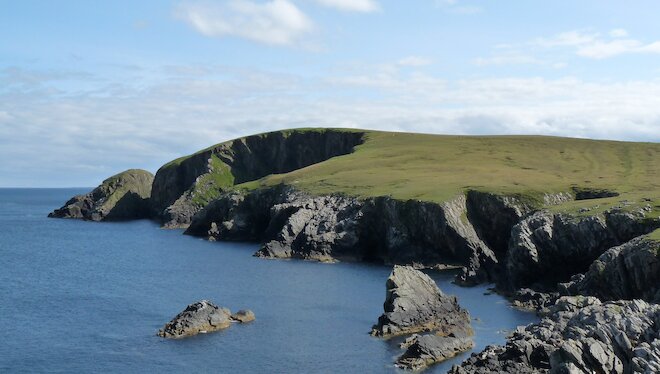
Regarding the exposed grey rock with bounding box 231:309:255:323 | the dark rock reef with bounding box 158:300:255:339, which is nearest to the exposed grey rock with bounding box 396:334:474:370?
the exposed grey rock with bounding box 231:309:255:323

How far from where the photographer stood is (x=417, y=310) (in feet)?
277

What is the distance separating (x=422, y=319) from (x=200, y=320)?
26.9 m

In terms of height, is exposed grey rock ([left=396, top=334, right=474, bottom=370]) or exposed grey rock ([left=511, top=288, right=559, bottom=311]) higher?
exposed grey rock ([left=511, top=288, right=559, bottom=311])

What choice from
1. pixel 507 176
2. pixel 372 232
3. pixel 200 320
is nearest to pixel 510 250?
pixel 372 232

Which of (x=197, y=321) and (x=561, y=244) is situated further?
(x=561, y=244)

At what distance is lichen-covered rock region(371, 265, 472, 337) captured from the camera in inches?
3189

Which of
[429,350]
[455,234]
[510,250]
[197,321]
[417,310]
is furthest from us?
[455,234]

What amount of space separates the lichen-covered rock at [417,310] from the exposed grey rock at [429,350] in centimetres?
439

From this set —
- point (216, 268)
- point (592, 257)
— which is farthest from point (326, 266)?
point (592, 257)

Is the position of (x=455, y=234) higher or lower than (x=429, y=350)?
higher

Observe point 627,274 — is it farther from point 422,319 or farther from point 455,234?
point 455,234

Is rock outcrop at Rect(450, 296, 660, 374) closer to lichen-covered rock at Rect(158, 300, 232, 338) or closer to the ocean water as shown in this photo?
the ocean water

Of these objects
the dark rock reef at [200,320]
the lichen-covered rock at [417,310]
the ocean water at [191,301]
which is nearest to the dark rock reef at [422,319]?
the lichen-covered rock at [417,310]

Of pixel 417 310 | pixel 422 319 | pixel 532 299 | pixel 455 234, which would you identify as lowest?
pixel 422 319
